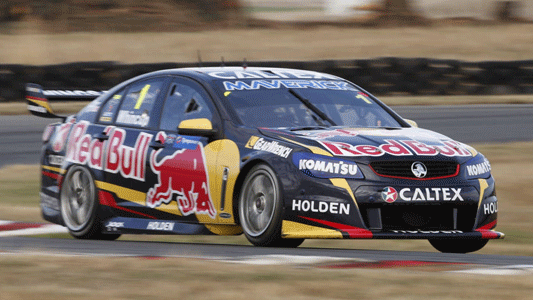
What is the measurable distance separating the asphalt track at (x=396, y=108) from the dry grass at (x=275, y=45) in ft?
41.4

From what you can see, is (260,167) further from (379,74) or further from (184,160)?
(379,74)

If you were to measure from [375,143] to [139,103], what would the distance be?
2234 millimetres

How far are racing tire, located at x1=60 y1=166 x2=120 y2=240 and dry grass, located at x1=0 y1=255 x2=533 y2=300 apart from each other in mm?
3040

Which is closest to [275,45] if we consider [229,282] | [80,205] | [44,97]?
[44,97]

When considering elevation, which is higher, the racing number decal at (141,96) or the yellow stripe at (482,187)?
the racing number decal at (141,96)

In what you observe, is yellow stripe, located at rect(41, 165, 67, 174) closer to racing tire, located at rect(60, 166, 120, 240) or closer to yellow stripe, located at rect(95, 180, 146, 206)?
racing tire, located at rect(60, 166, 120, 240)

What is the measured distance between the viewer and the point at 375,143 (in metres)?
6.88

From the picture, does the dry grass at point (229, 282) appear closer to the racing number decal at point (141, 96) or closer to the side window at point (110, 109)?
the racing number decal at point (141, 96)

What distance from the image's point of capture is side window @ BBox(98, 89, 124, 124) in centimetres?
858

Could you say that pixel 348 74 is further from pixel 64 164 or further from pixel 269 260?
pixel 269 260

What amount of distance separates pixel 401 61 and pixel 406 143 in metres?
16.3

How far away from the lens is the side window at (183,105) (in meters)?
7.73

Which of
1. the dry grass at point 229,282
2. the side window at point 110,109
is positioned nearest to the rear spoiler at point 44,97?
the side window at point 110,109

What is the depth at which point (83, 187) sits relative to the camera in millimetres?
8578
